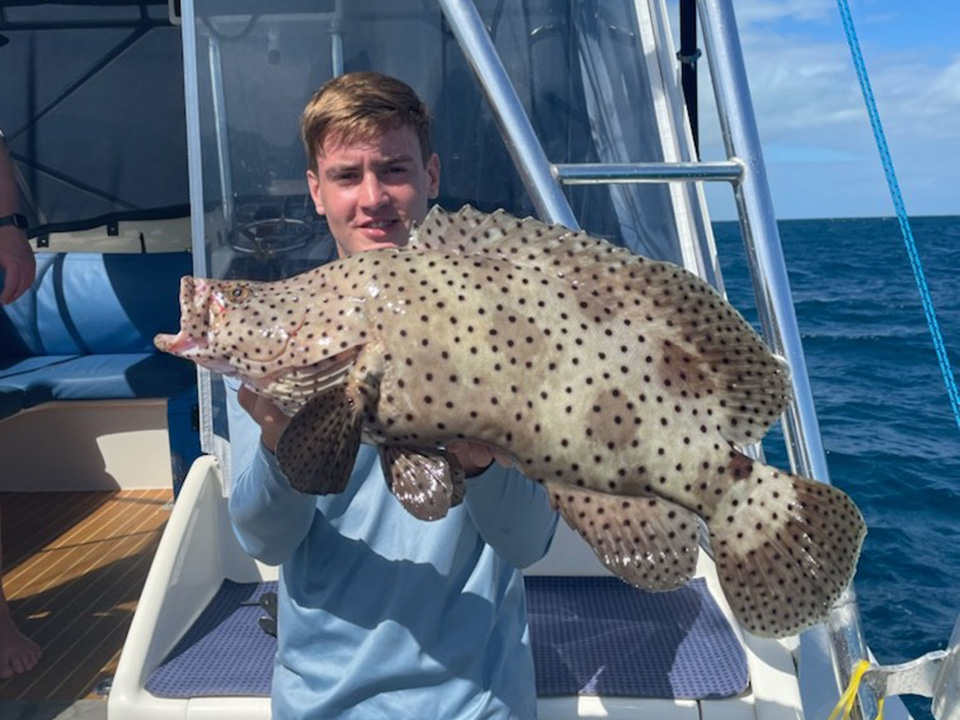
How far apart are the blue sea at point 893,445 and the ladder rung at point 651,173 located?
5.53m

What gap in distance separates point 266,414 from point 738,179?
1500 millimetres

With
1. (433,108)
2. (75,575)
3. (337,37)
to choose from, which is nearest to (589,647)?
(433,108)

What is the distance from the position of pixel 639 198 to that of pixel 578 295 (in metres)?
2.31

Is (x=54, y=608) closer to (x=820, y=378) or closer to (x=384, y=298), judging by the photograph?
(x=384, y=298)

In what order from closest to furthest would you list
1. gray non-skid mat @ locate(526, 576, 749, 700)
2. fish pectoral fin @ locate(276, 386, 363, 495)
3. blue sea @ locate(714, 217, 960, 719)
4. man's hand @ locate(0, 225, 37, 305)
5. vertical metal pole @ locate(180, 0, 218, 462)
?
fish pectoral fin @ locate(276, 386, 363, 495) < gray non-skid mat @ locate(526, 576, 749, 700) < vertical metal pole @ locate(180, 0, 218, 462) < man's hand @ locate(0, 225, 37, 305) < blue sea @ locate(714, 217, 960, 719)

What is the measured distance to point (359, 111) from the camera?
87.4 inches

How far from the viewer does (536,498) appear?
2.14 metres

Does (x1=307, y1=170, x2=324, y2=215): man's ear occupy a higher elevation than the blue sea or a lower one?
higher

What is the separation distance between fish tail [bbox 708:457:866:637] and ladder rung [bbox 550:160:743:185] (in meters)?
1.15

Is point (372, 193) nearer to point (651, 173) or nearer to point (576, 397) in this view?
point (576, 397)

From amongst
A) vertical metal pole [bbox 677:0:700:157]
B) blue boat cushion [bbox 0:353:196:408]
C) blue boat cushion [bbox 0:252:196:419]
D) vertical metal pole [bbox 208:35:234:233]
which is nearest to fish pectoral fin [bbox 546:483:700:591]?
vertical metal pole [bbox 208:35:234:233]

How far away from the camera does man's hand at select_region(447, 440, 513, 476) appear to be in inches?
69.3

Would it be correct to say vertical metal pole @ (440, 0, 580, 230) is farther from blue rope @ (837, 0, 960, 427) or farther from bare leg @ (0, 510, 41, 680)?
bare leg @ (0, 510, 41, 680)

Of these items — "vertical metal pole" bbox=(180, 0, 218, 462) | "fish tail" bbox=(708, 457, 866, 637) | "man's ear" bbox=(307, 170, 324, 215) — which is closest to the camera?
"fish tail" bbox=(708, 457, 866, 637)
